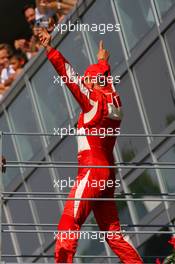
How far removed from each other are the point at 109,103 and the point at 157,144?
12.4 feet

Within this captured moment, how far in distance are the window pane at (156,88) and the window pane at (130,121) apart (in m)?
0.21

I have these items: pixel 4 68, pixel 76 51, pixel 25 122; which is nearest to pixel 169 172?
pixel 76 51

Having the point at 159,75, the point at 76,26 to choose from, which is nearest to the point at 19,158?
the point at 76,26

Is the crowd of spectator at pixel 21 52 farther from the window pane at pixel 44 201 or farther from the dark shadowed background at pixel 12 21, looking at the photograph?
the dark shadowed background at pixel 12 21

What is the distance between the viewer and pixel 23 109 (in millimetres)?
21625

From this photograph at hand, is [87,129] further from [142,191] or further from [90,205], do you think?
[142,191]

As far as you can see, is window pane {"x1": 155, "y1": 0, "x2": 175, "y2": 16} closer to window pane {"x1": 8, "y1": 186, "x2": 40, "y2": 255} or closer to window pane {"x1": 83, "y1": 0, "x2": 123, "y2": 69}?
window pane {"x1": 83, "y1": 0, "x2": 123, "y2": 69}

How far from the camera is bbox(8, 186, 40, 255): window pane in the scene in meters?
21.4

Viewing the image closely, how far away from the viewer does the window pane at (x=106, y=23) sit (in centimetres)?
1880

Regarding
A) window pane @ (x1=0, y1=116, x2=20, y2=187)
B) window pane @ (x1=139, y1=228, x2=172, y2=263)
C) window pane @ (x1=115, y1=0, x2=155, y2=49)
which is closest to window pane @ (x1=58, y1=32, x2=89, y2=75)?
window pane @ (x1=115, y1=0, x2=155, y2=49)

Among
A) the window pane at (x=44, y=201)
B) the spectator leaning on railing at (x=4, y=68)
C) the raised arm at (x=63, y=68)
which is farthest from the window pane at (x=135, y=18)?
the raised arm at (x=63, y=68)

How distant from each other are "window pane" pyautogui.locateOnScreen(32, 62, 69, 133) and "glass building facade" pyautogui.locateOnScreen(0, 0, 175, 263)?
1cm

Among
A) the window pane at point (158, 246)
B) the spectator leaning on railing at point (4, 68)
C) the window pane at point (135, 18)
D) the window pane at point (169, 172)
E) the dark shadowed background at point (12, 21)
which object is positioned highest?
the dark shadowed background at point (12, 21)

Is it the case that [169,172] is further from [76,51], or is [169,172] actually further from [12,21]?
[12,21]
